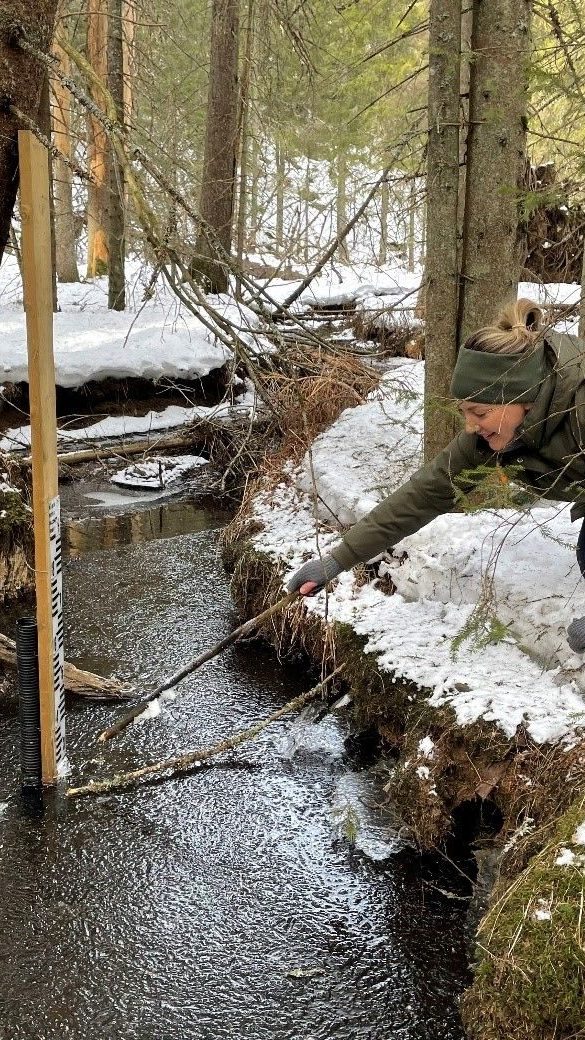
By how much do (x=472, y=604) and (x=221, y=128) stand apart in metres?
11.1

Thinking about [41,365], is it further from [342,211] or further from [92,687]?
[342,211]

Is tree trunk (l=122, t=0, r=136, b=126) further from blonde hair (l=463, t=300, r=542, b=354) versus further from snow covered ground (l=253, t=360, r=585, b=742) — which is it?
blonde hair (l=463, t=300, r=542, b=354)

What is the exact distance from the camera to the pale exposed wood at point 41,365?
3.52 meters

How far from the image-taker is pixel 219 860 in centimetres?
368

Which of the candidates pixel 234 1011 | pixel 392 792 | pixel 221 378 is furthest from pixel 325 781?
pixel 221 378

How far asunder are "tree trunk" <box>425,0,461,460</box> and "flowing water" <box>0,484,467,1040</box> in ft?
6.59

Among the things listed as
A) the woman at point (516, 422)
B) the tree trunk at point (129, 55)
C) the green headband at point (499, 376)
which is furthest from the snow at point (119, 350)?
the green headband at point (499, 376)

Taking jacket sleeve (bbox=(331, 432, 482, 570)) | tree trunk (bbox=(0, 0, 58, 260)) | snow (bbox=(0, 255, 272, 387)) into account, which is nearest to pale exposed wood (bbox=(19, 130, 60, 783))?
tree trunk (bbox=(0, 0, 58, 260))

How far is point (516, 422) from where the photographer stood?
3.24 metres

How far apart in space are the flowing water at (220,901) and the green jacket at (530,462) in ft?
4.15

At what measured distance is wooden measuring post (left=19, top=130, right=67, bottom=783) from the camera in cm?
353

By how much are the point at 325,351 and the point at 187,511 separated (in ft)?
7.11

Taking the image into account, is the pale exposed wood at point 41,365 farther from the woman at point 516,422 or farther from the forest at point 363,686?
the woman at point 516,422

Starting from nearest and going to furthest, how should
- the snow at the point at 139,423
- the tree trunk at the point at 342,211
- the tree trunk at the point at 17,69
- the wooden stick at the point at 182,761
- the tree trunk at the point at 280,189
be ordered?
the tree trunk at the point at 17,69 < the wooden stick at the point at 182,761 < the tree trunk at the point at 342,211 < the tree trunk at the point at 280,189 < the snow at the point at 139,423
